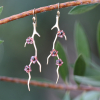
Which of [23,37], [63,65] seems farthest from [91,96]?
[23,37]

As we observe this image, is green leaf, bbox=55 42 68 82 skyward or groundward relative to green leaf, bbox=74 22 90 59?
groundward

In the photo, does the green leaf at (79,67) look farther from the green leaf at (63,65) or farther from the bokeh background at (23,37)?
the bokeh background at (23,37)

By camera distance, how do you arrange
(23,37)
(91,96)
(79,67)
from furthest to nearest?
(23,37) < (91,96) < (79,67)

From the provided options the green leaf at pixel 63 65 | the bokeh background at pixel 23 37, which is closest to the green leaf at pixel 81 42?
the green leaf at pixel 63 65

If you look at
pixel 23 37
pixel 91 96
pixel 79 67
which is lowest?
pixel 91 96

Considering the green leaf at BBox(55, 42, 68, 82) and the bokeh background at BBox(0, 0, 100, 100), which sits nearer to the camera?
the green leaf at BBox(55, 42, 68, 82)

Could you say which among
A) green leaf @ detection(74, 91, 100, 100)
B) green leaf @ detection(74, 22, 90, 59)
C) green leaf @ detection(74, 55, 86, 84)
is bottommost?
green leaf @ detection(74, 91, 100, 100)

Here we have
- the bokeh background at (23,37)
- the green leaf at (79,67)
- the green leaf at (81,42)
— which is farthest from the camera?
the bokeh background at (23,37)

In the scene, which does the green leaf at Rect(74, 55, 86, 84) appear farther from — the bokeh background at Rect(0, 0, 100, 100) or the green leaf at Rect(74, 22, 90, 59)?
the bokeh background at Rect(0, 0, 100, 100)

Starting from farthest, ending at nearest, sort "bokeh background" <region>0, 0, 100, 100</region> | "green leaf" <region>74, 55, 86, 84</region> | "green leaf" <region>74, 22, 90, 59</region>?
"bokeh background" <region>0, 0, 100, 100</region>, "green leaf" <region>74, 22, 90, 59</region>, "green leaf" <region>74, 55, 86, 84</region>

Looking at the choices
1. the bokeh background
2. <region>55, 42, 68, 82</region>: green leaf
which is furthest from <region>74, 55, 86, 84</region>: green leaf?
the bokeh background

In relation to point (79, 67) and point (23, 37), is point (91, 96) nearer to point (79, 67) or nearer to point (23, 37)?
point (79, 67)
